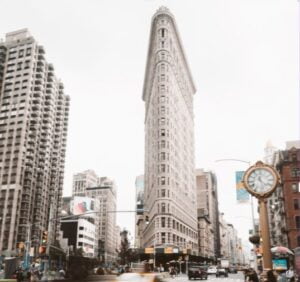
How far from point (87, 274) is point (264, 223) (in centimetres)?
746

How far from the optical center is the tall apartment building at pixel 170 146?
103062 millimetres

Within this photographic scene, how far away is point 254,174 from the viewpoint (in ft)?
50.4

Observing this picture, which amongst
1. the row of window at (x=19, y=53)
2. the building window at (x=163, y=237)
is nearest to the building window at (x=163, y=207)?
the building window at (x=163, y=237)

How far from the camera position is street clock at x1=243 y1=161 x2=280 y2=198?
14.9 m

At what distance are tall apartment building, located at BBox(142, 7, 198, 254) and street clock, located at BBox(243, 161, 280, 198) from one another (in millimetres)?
86812

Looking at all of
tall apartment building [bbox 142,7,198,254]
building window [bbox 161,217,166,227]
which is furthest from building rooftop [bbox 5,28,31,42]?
building window [bbox 161,217,166,227]

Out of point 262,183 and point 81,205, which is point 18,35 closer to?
point 81,205

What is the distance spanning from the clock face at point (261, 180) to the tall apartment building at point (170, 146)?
285 feet

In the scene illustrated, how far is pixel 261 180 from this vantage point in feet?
49.7

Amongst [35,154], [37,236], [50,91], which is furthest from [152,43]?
[37,236]

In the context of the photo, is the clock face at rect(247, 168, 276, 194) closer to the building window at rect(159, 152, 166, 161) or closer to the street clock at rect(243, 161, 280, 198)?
the street clock at rect(243, 161, 280, 198)

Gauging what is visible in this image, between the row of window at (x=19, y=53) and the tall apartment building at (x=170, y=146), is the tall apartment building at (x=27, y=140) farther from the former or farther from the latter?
the tall apartment building at (x=170, y=146)

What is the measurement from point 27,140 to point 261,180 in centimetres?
12048

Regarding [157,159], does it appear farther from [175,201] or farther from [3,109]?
[3,109]
